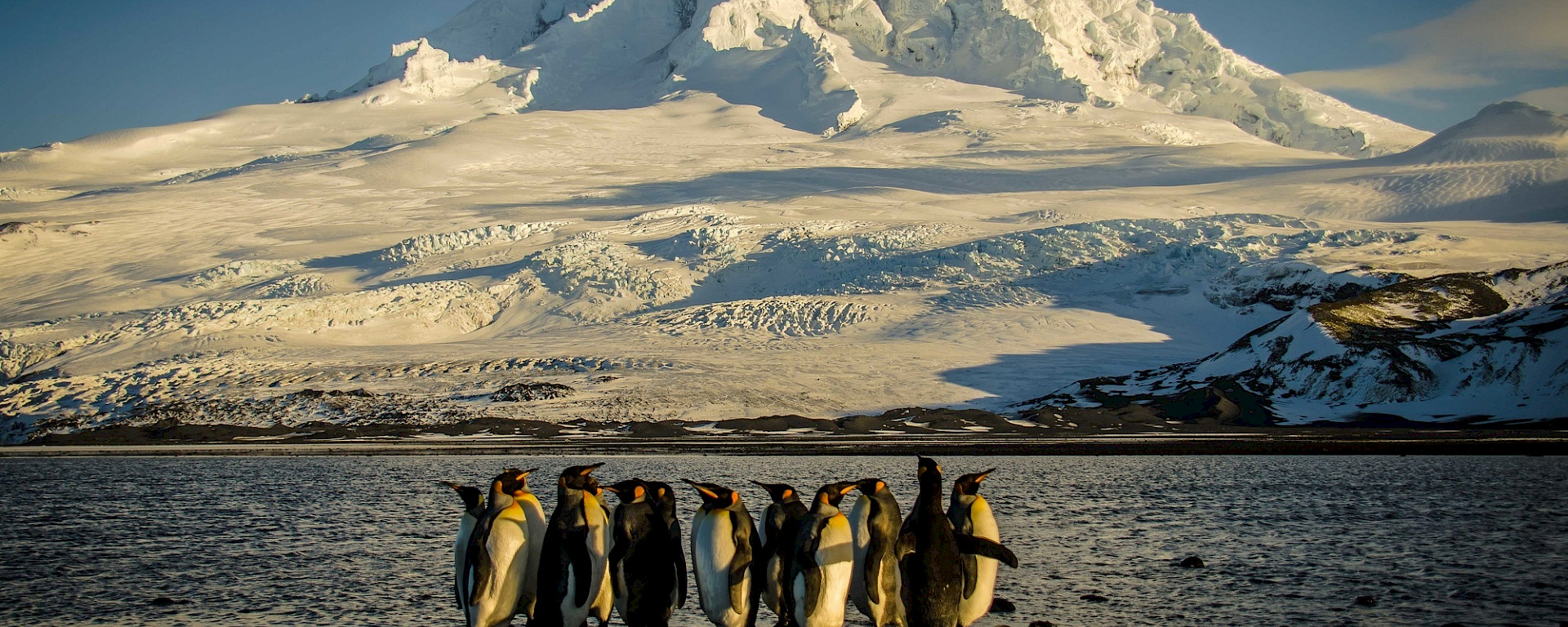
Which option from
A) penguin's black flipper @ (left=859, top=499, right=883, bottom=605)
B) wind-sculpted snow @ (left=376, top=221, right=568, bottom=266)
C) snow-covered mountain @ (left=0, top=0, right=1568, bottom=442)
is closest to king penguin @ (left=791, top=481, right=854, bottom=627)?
penguin's black flipper @ (left=859, top=499, right=883, bottom=605)

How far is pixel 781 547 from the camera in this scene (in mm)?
8391

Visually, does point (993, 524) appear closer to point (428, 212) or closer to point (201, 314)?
point (201, 314)

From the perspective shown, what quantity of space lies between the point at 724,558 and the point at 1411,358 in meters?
34.0

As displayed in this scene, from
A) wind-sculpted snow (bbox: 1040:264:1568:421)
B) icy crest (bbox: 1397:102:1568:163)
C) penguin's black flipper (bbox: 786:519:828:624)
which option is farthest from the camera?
icy crest (bbox: 1397:102:1568:163)

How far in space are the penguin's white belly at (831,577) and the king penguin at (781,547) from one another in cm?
23

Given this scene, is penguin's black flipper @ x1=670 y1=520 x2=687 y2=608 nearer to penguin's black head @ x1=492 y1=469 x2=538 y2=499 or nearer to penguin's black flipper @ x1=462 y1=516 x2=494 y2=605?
penguin's black head @ x1=492 y1=469 x2=538 y2=499

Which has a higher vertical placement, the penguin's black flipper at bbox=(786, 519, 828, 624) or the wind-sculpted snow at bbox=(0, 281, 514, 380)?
the wind-sculpted snow at bbox=(0, 281, 514, 380)

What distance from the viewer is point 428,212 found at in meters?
77.9

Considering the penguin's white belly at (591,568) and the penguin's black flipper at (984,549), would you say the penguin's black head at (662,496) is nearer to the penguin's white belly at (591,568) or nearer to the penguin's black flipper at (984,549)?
the penguin's white belly at (591,568)

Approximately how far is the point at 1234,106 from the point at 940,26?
37976 mm

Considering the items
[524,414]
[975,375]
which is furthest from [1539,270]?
[524,414]

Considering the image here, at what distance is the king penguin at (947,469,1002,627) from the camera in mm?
8148

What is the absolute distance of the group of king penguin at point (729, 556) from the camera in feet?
26.0

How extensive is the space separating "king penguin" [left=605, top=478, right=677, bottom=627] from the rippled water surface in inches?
17.9
